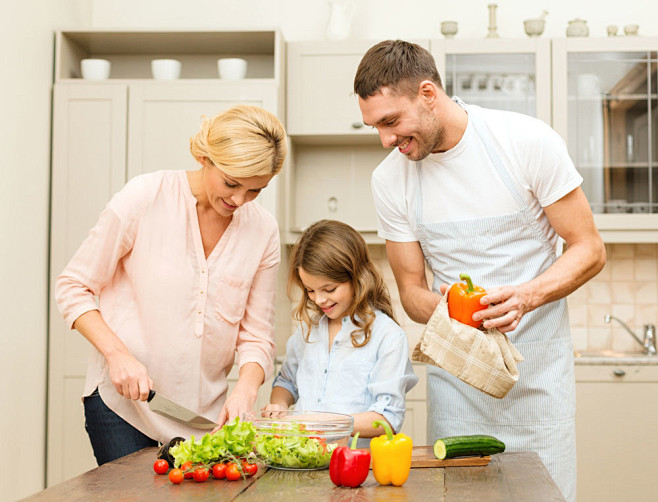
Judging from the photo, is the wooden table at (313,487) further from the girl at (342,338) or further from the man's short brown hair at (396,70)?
the man's short brown hair at (396,70)

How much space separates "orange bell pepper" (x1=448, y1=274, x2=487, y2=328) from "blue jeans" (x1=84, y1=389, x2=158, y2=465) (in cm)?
A: 87

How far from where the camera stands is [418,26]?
398 cm

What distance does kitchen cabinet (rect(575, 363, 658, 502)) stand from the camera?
338 centimetres

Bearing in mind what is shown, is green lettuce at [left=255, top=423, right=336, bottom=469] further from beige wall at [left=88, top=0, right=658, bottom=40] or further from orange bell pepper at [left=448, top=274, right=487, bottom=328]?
beige wall at [left=88, top=0, right=658, bottom=40]

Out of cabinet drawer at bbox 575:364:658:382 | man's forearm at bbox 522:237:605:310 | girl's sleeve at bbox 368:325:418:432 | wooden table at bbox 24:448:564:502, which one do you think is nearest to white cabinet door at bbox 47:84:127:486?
girl's sleeve at bbox 368:325:418:432

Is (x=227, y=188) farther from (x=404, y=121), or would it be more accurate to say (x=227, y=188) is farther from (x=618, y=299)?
(x=618, y=299)

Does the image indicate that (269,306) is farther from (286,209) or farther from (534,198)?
(286,209)

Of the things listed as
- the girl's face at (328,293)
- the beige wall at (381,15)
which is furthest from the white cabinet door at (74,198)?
the girl's face at (328,293)

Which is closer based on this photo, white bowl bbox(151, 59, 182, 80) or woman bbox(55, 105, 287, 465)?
woman bbox(55, 105, 287, 465)

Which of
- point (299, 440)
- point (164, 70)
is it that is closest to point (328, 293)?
point (299, 440)

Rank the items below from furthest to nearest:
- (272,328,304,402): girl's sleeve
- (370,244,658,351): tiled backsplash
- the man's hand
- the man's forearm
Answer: (370,244,658,351): tiled backsplash < (272,328,304,402): girl's sleeve < the man's forearm < the man's hand

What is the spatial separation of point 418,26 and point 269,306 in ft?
7.90

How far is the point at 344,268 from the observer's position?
2066mm

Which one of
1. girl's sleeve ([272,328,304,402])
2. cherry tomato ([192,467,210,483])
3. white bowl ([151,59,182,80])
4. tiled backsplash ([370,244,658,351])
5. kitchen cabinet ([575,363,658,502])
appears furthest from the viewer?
tiled backsplash ([370,244,658,351])
